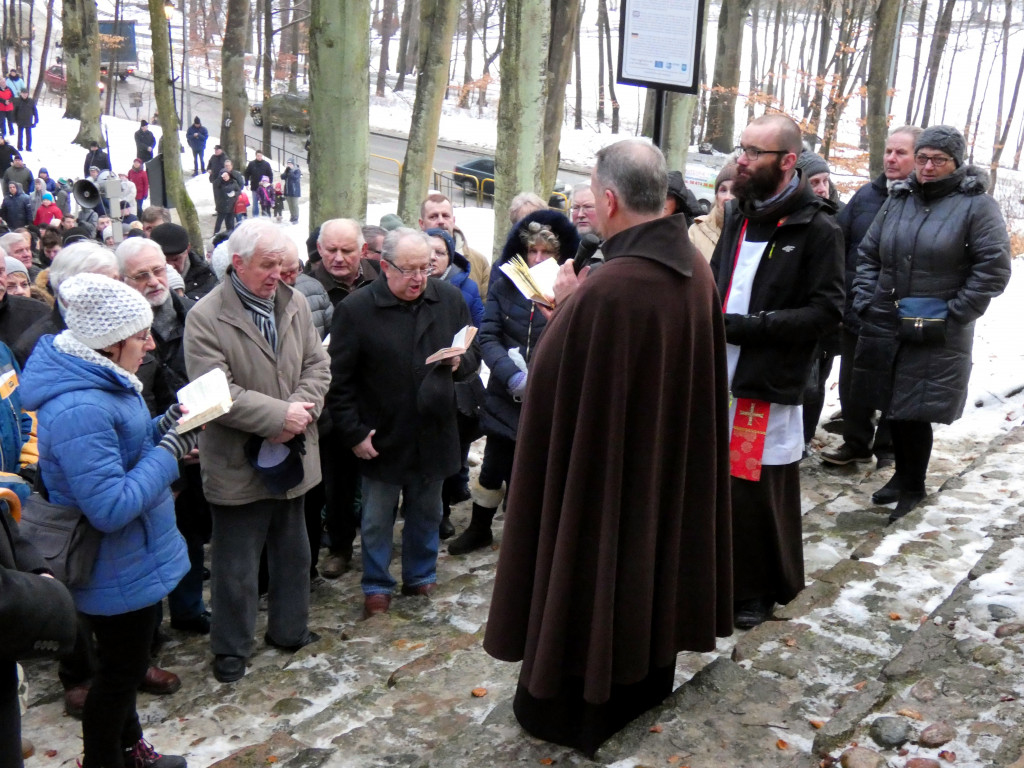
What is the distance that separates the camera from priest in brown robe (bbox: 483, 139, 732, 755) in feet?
10.3

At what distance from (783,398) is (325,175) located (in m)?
6.40

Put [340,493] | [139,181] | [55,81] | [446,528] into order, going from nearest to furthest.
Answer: [340,493] → [446,528] → [139,181] → [55,81]

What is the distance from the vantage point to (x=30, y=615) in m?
2.45

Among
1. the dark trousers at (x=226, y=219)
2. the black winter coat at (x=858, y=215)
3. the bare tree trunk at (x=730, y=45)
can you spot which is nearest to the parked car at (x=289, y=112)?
the dark trousers at (x=226, y=219)

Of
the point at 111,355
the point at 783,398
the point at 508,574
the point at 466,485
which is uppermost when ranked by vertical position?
the point at 111,355

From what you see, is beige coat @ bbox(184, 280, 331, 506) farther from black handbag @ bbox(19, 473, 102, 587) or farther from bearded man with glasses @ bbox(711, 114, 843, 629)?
bearded man with glasses @ bbox(711, 114, 843, 629)

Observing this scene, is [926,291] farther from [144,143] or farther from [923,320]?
[144,143]

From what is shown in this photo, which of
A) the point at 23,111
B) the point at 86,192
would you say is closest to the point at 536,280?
the point at 86,192

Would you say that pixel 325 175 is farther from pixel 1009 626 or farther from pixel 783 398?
pixel 1009 626

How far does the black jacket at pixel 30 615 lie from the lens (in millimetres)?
2408

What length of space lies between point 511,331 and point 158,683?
2579 millimetres

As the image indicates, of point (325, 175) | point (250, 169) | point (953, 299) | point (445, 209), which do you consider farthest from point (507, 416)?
point (250, 169)

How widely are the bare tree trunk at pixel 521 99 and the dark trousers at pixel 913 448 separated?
20.1 feet

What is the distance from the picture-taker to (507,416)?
18.6 ft
